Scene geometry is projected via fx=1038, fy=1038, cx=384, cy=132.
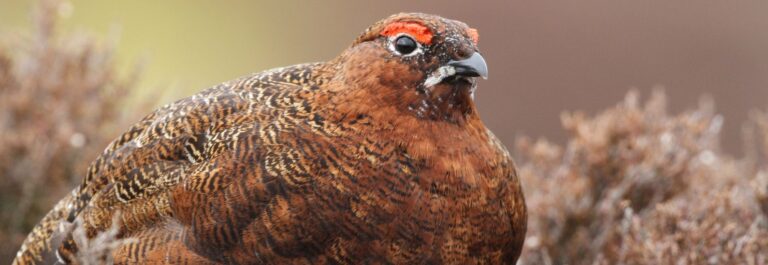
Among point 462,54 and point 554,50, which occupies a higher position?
point 554,50

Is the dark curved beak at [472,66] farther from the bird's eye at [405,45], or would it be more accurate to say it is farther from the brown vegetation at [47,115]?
the brown vegetation at [47,115]

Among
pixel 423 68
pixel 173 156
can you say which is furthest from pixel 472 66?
pixel 173 156

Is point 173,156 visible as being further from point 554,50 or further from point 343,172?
point 554,50

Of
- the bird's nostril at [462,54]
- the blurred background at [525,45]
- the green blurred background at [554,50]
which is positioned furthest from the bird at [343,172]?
the green blurred background at [554,50]

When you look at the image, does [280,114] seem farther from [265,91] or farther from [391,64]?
[391,64]

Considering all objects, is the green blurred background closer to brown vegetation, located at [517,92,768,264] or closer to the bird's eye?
brown vegetation, located at [517,92,768,264]

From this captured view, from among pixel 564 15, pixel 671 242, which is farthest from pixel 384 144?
pixel 564 15

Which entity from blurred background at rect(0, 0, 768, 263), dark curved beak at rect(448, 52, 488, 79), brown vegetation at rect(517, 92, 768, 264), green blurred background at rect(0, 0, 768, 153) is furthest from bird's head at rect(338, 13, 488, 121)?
green blurred background at rect(0, 0, 768, 153)
